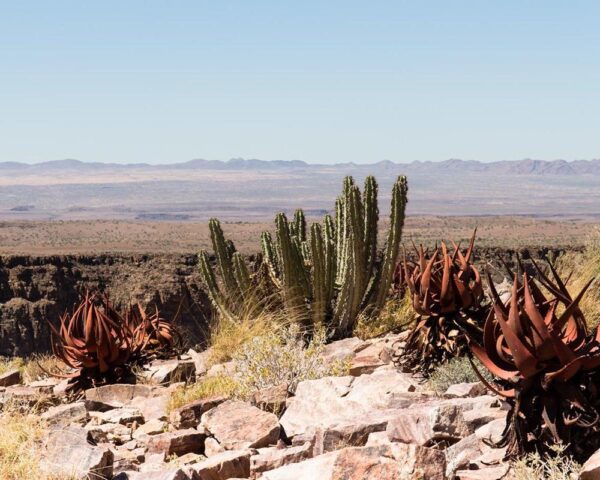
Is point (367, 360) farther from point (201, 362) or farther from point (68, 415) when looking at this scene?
point (68, 415)

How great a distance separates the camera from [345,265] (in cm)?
1306

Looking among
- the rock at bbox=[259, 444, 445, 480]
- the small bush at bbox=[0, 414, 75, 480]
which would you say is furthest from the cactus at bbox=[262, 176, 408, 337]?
the rock at bbox=[259, 444, 445, 480]

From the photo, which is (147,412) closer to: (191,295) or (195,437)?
(195,437)

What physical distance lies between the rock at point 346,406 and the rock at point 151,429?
101cm

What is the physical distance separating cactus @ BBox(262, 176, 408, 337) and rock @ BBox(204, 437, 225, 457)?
531cm

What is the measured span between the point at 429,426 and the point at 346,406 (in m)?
1.40

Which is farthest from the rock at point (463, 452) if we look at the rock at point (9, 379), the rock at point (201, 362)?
the rock at point (9, 379)

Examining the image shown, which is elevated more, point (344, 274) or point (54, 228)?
point (344, 274)

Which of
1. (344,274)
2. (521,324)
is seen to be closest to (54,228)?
(344,274)

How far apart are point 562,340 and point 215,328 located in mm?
7468

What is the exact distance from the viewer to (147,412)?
326 inches

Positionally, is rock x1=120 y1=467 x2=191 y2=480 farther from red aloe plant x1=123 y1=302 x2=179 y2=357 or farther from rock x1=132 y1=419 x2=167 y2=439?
A: red aloe plant x1=123 y1=302 x2=179 y2=357

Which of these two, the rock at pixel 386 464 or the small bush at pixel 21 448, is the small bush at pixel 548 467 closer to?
the rock at pixel 386 464

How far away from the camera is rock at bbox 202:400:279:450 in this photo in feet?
21.5
